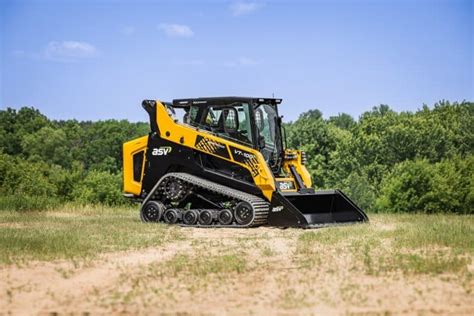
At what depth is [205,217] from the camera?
19.8 m

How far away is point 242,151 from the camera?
1988 centimetres

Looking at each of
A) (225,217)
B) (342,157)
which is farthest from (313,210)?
→ (342,157)

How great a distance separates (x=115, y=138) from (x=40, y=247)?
76.6m

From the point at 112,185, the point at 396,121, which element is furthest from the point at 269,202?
the point at 396,121

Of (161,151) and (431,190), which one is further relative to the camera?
(431,190)

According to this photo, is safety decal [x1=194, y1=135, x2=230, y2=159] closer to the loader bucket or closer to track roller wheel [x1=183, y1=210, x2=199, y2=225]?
track roller wheel [x1=183, y1=210, x2=199, y2=225]

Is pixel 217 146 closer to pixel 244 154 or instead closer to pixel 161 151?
pixel 244 154

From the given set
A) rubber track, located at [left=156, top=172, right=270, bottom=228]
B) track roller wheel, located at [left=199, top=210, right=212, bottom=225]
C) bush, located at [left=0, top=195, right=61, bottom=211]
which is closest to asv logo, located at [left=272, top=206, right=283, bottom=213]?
rubber track, located at [left=156, top=172, right=270, bottom=228]

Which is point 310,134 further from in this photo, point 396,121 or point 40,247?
point 40,247

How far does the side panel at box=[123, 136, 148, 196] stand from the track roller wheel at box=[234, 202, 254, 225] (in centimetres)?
356

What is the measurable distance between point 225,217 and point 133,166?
371 centimetres

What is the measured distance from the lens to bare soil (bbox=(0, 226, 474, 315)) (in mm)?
9516

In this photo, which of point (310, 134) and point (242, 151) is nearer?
point (242, 151)

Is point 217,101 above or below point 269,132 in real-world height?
above
